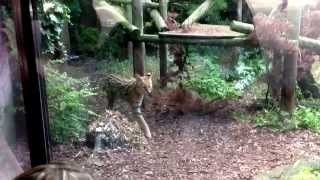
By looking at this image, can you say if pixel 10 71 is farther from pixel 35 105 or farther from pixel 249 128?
pixel 249 128

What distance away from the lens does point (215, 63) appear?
1742 mm

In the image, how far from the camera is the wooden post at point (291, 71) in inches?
62.5

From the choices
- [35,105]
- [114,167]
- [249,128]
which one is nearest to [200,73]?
[249,128]

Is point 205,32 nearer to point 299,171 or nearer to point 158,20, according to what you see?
point 158,20

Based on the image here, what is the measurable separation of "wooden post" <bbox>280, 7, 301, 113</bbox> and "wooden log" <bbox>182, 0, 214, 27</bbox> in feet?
0.82

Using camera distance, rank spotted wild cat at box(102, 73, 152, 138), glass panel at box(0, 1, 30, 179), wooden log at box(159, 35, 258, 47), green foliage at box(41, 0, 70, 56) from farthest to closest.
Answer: glass panel at box(0, 1, 30, 179)
green foliage at box(41, 0, 70, 56)
spotted wild cat at box(102, 73, 152, 138)
wooden log at box(159, 35, 258, 47)

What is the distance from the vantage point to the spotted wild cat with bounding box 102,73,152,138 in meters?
1.88

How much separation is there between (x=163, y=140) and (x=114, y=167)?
236 mm

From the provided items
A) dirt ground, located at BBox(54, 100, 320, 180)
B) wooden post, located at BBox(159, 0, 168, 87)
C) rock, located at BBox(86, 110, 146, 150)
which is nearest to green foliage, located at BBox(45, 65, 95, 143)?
rock, located at BBox(86, 110, 146, 150)

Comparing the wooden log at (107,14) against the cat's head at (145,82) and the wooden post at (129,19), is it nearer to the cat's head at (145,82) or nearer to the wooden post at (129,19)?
the wooden post at (129,19)

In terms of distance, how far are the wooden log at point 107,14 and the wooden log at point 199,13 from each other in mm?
224

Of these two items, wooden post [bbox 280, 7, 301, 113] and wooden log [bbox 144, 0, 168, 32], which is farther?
wooden log [bbox 144, 0, 168, 32]

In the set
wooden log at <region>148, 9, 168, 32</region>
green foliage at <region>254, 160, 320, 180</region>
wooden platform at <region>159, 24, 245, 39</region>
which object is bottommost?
green foliage at <region>254, 160, 320, 180</region>

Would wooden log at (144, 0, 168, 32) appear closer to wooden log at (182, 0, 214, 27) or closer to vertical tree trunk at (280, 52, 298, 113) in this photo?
wooden log at (182, 0, 214, 27)
